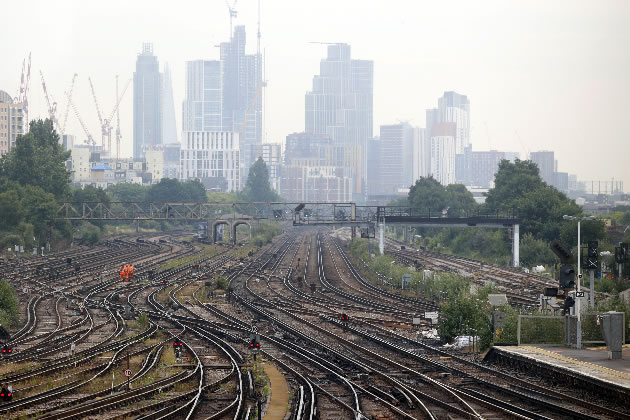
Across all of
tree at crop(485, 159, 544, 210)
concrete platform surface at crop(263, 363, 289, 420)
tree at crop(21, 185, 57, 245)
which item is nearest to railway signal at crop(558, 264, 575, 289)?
concrete platform surface at crop(263, 363, 289, 420)

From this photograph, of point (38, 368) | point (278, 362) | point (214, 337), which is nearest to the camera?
point (38, 368)

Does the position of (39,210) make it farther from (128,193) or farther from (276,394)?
(128,193)

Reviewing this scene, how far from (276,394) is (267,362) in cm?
637

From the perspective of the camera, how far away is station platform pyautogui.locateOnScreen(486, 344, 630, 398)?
90.8 ft

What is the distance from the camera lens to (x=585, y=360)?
1270 inches

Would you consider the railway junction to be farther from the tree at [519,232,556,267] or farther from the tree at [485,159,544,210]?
the tree at [485,159,544,210]

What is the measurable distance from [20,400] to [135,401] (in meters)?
3.22

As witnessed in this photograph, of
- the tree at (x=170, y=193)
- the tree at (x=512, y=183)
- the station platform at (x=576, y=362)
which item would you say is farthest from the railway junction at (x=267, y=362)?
the tree at (x=170, y=193)

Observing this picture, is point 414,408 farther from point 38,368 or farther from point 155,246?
point 155,246

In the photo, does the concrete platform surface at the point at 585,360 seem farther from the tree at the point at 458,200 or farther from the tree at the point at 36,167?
the tree at the point at 458,200

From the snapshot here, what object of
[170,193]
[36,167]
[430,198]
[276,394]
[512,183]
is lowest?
[276,394]

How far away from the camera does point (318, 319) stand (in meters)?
49.7

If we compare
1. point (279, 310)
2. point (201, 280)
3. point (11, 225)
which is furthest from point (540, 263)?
point (11, 225)

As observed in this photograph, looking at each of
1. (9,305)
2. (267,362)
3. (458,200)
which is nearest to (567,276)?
(267,362)
